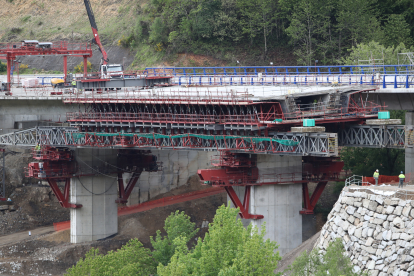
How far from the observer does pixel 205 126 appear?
6041 cm

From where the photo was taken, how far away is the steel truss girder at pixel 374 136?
2158 inches

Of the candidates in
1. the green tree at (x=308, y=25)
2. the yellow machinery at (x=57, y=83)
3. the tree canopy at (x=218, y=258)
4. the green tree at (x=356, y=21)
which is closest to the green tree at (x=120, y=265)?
the tree canopy at (x=218, y=258)

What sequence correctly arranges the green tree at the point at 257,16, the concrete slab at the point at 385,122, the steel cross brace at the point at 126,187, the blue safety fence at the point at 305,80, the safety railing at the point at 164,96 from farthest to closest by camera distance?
1. the green tree at the point at 257,16
2. the steel cross brace at the point at 126,187
3. the blue safety fence at the point at 305,80
4. the safety railing at the point at 164,96
5. the concrete slab at the point at 385,122

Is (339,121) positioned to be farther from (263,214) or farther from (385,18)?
(385,18)

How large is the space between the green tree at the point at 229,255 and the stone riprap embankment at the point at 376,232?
378cm

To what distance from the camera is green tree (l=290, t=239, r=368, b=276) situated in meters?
36.2

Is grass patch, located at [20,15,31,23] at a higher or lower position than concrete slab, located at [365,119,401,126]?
higher

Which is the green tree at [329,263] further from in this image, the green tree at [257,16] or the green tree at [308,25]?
the green tree at [257,16]

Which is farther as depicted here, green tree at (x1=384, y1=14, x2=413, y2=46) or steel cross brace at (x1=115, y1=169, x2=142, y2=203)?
green tree at (x1=384, y1=14, x2=413, y2=46)

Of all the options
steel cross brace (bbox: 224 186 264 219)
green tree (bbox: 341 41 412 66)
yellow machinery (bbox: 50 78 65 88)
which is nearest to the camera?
steel cross brace (bbox: 224 186 264 219)

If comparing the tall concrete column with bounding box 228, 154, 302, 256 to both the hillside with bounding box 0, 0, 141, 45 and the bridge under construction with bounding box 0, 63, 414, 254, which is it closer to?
the bridge under construction with bounding box 0, 63, 414, 254

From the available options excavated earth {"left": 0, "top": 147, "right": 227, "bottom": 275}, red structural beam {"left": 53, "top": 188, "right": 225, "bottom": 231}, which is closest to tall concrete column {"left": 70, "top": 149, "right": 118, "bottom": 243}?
excavated earth {"left": 0, "top": 147, "right": 227, "bottom": 275}

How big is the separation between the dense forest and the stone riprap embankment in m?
48.1

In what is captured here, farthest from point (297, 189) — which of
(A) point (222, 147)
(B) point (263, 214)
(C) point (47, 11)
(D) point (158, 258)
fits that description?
(C) point (47, 11)
